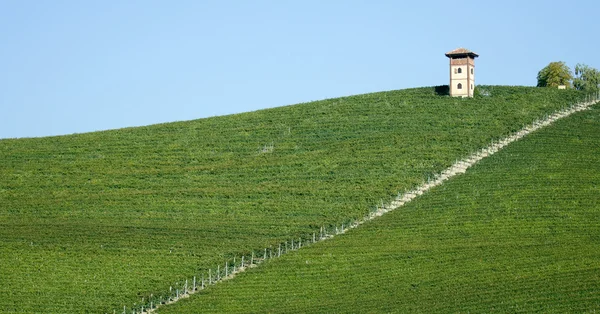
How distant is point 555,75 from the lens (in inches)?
5571

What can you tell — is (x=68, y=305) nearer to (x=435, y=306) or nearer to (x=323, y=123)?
(x=435, y=306)

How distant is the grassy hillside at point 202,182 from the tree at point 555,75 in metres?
25.5

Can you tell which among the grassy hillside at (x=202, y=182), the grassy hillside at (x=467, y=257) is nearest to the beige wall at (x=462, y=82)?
the grassy hillside at (x=202, y=182)

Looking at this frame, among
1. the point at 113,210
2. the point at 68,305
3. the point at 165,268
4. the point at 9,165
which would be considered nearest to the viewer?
the point at 68,305

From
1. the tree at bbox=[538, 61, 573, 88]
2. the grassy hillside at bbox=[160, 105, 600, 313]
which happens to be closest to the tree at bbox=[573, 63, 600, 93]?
the tree at bbox=[538, 61, 573, 88]

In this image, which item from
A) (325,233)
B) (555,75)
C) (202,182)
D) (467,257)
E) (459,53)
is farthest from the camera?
(555,75)

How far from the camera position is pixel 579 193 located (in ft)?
280

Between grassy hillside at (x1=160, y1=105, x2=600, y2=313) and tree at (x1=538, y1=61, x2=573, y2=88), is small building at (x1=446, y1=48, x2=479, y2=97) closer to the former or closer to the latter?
grassy hillside at (x1=160, y1=105, x2=600, y2=313)

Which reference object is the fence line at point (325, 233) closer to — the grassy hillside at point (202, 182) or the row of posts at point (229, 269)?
the row of posts at point (229, 269)

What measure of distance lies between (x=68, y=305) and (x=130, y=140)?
4483 cm

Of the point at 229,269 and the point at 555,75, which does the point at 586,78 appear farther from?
the point at 229,269

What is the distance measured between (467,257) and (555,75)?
74043 mm

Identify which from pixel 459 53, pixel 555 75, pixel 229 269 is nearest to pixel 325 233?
pixel 229 269

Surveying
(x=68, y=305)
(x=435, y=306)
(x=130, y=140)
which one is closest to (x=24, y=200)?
(x=130, y=140)
